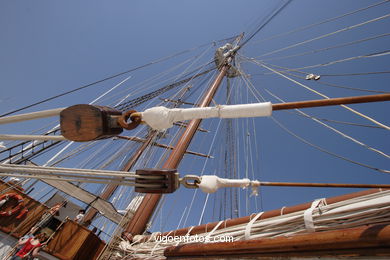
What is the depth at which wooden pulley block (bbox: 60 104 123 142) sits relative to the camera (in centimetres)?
127

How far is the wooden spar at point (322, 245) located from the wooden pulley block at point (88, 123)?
1.36m

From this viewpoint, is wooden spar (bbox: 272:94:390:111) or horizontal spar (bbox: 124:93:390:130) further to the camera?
horizontal spar (bbox: 124:93:390:130)

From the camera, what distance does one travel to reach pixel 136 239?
12.6ft

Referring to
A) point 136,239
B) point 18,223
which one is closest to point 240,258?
point 136,239

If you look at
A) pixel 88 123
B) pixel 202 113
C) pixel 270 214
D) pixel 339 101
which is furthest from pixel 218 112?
pixel 270 214

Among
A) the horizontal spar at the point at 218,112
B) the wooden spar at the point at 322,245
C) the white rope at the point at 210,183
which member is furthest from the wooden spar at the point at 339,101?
the white rope at the point at 210,183

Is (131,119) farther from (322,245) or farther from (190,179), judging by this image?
(322,245)

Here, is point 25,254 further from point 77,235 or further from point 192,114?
point 192,114

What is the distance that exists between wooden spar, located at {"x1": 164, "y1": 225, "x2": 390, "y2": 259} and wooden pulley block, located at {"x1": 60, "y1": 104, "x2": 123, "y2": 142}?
1.36 metres

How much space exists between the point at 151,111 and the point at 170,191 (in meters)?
0.59

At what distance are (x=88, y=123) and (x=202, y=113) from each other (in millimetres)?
743

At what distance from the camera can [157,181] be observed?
1534 mm

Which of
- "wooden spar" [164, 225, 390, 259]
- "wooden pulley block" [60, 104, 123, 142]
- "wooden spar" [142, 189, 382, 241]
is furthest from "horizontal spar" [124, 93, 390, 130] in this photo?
"wooden spar" [142, 189, 382, 241]

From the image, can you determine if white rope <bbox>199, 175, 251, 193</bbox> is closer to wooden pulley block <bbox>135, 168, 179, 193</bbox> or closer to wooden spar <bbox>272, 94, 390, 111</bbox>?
wooden pulley block <bbox>135, 168, 179, 193</bbox>
